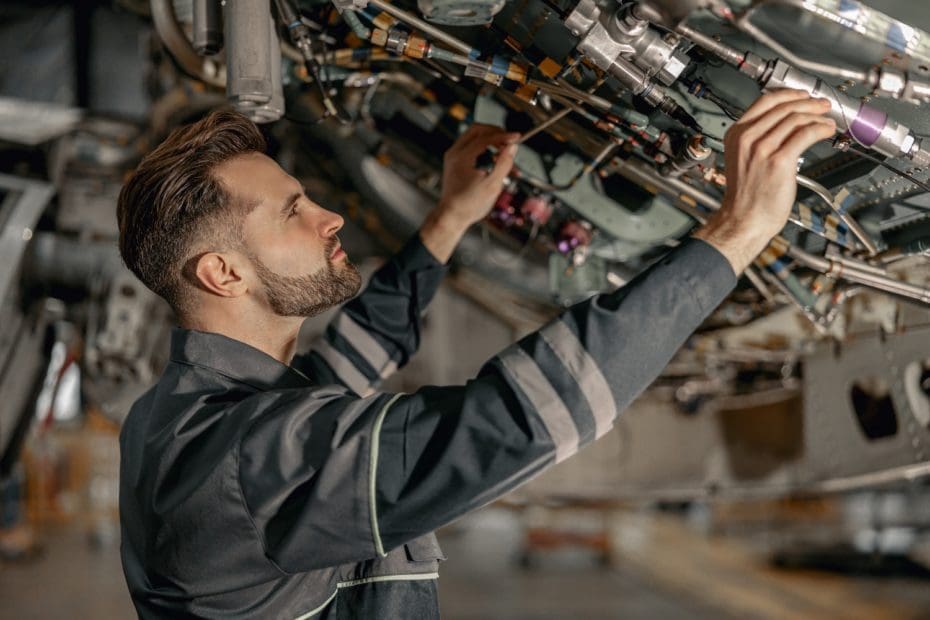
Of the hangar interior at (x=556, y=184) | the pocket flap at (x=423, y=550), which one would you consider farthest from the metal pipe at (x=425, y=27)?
the pocket flap at (x=423, y=550)

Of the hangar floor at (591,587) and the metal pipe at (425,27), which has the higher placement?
the metal pipe at (425,27)

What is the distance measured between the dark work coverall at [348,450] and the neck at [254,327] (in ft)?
0.20

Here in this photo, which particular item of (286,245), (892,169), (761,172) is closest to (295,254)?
(286,245)

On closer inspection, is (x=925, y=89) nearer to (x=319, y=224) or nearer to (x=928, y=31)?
(x=928, y=31)

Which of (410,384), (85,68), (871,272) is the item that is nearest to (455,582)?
(410,384)

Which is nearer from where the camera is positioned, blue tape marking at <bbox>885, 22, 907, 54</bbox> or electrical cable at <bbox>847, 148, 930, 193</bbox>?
blue tape marking at <bbox>885, 22, 907, 54</bbox>

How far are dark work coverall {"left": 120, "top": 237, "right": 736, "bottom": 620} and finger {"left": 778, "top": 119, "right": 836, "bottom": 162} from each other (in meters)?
0.18

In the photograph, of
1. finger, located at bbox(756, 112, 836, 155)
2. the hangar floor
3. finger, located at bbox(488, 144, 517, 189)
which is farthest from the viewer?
the hangar floor

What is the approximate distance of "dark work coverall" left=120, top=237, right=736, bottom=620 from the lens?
3.59 ft

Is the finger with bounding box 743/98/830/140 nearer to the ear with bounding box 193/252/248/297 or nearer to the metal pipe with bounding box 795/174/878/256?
the metal pipe with bounding box 795/174/878/256

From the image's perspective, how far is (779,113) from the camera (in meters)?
1.21

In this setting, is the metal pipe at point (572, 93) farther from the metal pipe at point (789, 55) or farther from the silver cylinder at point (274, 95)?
the silver cylinder at point (274, 95)

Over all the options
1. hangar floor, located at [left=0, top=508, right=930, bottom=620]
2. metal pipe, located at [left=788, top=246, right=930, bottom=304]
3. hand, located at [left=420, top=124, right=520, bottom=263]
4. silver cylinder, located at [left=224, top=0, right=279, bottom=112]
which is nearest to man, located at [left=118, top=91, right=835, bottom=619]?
silver cylinder, located at [left=224, top=0, right=279, bottom=112]

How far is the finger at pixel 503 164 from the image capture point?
1.88 metres
